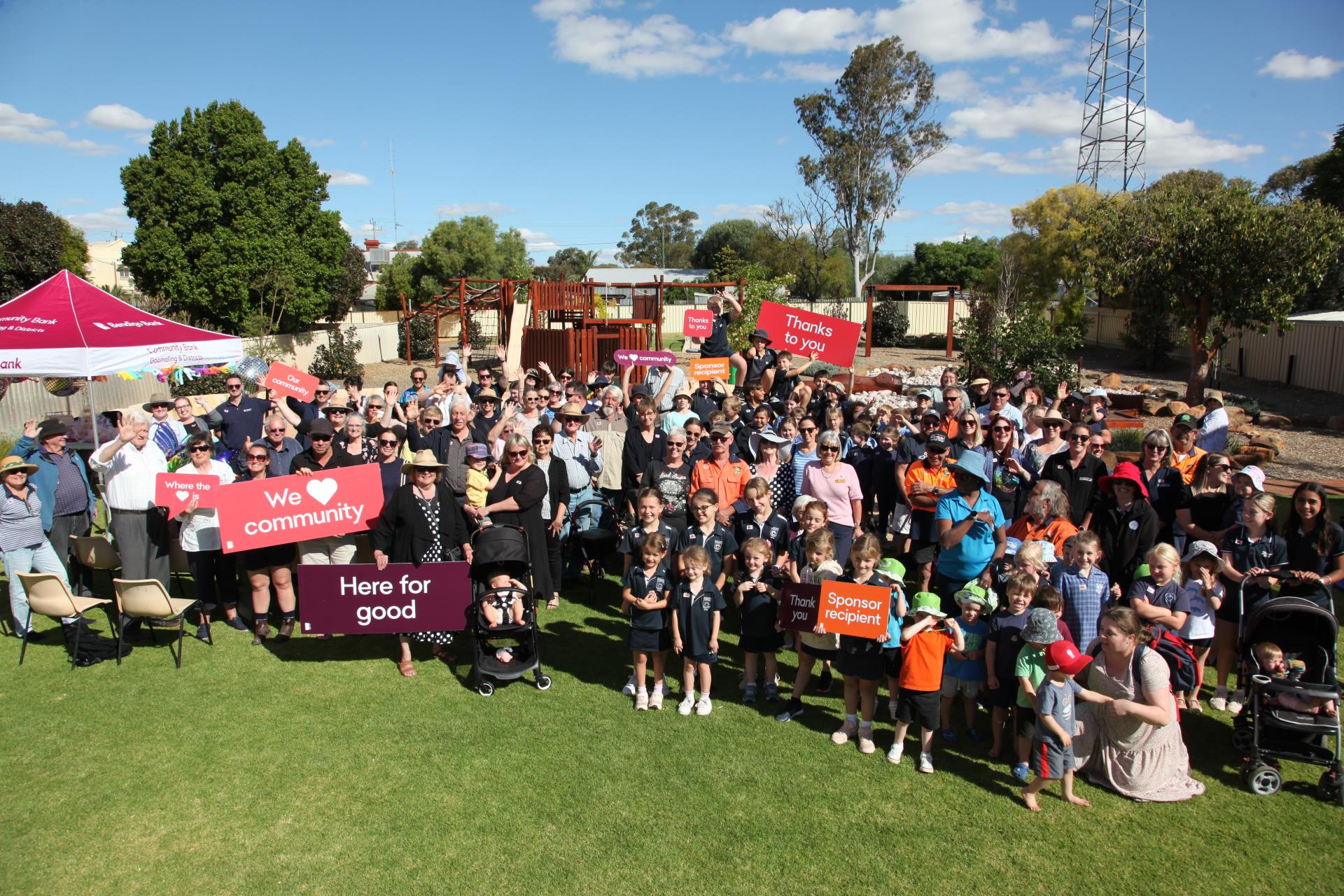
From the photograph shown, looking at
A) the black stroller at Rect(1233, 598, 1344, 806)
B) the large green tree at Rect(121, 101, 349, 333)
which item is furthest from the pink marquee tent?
the large green tree at Rect(121, 101, 349, 333)

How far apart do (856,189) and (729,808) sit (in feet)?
162

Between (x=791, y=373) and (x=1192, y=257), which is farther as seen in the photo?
(x=1192, y=257)

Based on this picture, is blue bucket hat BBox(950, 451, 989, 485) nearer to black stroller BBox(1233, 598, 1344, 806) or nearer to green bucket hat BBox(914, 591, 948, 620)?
green bucket hat BBox(914, 591, 948, 620)

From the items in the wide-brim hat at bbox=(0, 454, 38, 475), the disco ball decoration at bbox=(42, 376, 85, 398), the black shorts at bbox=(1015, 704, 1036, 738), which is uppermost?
the disco ball decoration at bbox=(42, 376, 85, 398)

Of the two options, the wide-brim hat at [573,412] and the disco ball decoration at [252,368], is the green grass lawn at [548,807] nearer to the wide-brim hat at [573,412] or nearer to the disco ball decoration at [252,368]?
the wide-brim hat at [573,412]

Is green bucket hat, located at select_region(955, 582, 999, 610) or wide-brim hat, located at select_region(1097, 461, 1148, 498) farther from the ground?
wide-brim hat, located at select_region(1097, 461, 1148, 498)

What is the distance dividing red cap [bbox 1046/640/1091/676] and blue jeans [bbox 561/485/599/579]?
4.74 m

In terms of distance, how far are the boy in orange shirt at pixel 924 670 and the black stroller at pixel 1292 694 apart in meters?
1.79

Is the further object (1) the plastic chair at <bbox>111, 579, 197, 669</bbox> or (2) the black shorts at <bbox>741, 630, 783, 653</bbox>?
(1) the plastic chair at <bbox>111, 579, 197, 669</bbox>

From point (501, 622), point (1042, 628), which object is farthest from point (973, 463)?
point (501, 622)

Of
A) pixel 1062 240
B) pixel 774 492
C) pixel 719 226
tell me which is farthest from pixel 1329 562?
pixel 719 226

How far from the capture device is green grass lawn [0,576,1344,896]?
4.41 metres

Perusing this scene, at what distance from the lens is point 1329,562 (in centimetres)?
568

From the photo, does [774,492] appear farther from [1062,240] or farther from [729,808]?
[1062,240]
